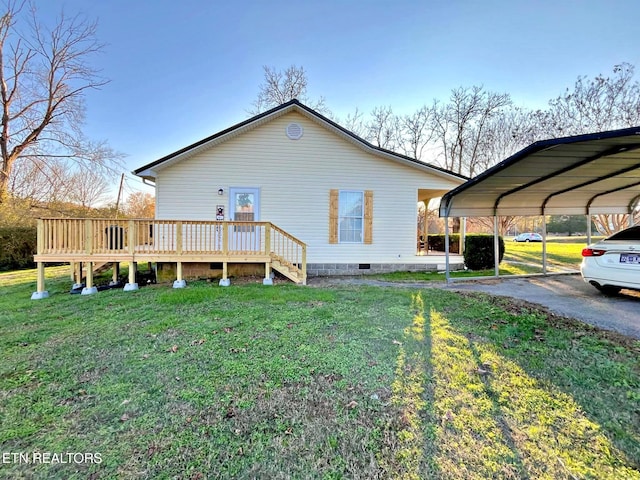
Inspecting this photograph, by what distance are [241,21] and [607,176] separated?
13.1m

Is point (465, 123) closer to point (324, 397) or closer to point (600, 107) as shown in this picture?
point (600, 107)

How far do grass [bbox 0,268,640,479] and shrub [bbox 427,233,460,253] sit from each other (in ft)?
24.1

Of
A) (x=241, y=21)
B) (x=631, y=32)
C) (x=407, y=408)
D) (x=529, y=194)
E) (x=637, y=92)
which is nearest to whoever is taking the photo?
(x=407, y=408)

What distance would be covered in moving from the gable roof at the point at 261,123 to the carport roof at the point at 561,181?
2485mm

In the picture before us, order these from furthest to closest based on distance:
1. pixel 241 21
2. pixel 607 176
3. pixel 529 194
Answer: pixel 241 21
pixel 529 194
pixel 607 176

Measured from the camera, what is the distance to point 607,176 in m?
6.55

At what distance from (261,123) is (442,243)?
9193mm

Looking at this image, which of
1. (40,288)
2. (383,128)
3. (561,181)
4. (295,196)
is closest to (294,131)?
(295,196)

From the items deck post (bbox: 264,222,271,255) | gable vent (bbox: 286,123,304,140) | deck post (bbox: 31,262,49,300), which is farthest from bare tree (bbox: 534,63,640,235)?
deck post (bbox: 31,262,49,300)

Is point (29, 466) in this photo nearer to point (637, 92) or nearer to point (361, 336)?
point (361, 336)

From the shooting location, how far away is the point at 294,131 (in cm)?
952

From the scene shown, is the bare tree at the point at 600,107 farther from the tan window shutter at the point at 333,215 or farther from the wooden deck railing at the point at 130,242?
the wooden deck railing at the point at 130,242

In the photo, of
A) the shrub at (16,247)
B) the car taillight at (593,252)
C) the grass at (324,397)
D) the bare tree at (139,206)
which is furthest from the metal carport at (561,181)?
the bare tree at (139,206)

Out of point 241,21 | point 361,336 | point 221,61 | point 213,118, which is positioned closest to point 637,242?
point 361,336
